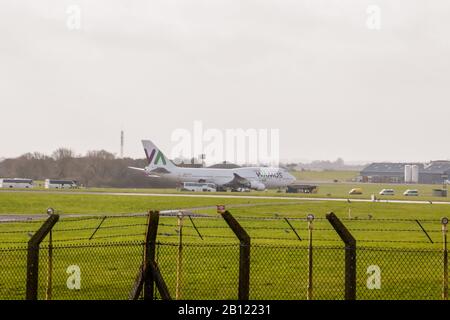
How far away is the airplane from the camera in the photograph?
110 meters

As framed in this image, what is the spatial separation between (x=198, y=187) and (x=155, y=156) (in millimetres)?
8384

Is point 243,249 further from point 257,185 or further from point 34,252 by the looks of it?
point 257,185

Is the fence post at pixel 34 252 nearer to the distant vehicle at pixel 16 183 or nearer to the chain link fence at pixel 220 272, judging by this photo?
the chain link fence at pixel 220 272

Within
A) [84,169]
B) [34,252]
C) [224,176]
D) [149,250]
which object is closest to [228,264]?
[149,250]

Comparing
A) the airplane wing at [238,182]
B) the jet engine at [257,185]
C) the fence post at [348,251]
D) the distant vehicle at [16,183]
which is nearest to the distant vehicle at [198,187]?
the airplane wing at [238,182]

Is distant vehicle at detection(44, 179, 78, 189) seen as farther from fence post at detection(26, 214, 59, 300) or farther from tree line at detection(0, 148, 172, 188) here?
fence post at detection(26, 214, 59, 300)

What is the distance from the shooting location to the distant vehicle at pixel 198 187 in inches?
4192

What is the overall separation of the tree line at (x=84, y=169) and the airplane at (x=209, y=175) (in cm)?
2429

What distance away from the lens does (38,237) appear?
13125 mm

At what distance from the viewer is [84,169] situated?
157 metres

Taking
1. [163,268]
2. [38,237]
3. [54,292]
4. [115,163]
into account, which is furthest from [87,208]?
[115,163]

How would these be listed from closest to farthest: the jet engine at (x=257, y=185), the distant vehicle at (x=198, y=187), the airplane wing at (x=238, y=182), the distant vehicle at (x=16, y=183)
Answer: the distant vehicle at (x=198, y=187)
the jet engine at (x=257, y=185)
the airplane wing at (x=238, y=182)
the distant vehicle at (x=16, y=183)

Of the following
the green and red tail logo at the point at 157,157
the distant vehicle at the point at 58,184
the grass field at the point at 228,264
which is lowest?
the distant vehicle at the point at 58,184
